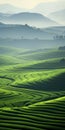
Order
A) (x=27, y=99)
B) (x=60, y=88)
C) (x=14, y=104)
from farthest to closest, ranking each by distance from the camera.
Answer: (x=60, y=88) < (x=27, y=99) < (x=14, y=104)

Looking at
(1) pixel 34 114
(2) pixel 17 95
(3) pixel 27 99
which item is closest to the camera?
(1) pixel 34 114

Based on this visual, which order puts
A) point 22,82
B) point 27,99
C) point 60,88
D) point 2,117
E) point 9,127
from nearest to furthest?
1. point 9,127
2. point 2,117
3. point 27,99
4. point 60,88
5. point 22,82

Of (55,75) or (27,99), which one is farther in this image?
(55,75)

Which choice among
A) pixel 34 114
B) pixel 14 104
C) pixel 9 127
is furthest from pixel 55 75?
pixel 9 127

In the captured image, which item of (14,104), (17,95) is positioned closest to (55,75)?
(17,95)

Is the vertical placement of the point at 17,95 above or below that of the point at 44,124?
above

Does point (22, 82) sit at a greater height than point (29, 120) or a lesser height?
greater

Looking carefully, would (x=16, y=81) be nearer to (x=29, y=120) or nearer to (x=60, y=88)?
(x=60, y=88)

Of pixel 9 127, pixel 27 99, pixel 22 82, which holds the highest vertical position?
pixel 22 82

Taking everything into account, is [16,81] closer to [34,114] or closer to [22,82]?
[22,82]
